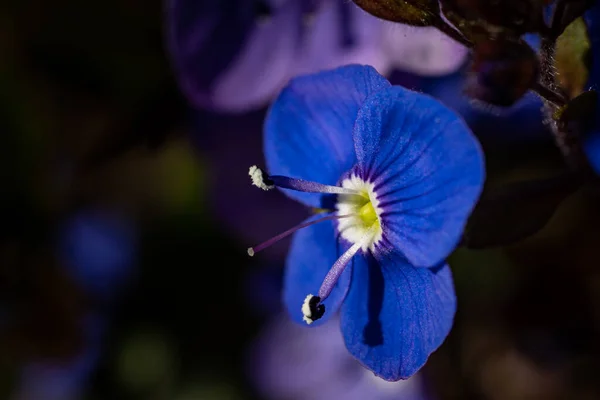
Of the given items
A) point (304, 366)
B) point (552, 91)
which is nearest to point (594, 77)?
point (552, 91)

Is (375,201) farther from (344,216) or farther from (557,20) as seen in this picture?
(557,20)

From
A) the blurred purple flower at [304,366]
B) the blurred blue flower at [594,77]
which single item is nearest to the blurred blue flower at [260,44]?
the blurred blue flower at [594,77]

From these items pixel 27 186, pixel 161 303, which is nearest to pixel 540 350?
pixel 161 303

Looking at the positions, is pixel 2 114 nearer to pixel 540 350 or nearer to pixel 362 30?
pixel 362 30

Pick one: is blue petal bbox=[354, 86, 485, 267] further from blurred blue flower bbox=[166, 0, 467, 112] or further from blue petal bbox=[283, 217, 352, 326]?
blurred blue flower bbox=[166, 0, 467, 112]

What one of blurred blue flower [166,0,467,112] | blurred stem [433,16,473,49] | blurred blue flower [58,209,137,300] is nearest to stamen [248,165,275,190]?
blurred stem [433,16,473,49]

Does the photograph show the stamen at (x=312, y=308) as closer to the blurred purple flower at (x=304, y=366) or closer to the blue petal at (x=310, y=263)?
the blue petal at (x=310, y=263)
